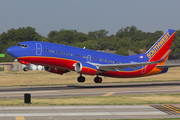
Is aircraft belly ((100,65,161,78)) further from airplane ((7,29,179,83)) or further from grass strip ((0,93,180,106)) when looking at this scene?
grass strip ((0,93,180,106))

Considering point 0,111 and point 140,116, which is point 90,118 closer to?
point 140,116

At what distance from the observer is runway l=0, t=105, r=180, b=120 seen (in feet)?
64.5

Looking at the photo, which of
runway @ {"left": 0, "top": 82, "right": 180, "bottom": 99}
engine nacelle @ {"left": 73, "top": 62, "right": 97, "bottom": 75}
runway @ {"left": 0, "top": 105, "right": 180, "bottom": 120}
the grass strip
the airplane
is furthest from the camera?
engine nacelle @ {"left": 73, "top": 62, "right": 97, "bottom": 75}

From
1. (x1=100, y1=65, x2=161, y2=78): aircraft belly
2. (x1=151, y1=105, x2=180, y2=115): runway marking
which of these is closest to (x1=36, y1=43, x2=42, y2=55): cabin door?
(x1=100, y1=65, x2=161, y2=78): aircraft belly

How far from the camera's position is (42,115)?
20.1 metres

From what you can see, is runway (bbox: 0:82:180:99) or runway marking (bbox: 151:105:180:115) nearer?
runway marking (bbox: 151:105:180:115)

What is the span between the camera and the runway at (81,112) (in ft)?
64.5

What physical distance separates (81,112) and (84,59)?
22.2 m

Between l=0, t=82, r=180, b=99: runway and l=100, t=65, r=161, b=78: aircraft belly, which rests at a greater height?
l=100, t=65, r=161, b=78: aircraft belly

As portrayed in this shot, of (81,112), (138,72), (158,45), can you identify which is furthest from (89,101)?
(158,45)

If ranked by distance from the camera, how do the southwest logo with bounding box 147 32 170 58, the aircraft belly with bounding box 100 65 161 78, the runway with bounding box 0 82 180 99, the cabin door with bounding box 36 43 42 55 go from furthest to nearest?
1. the southwest logo with bounding box 147 32 170 58
2. the aircraft belly with bounding box 100 65 161 78
3. the cabin door with bounding box 36 43 42 55
4. the runway with bounding box 0 82 180 99

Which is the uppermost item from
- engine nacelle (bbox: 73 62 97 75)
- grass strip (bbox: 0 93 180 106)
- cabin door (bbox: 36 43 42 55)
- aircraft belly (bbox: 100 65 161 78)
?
cabin door (bbox: 36 43 42 55)

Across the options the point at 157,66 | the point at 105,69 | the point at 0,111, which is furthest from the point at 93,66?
the point at 0,111

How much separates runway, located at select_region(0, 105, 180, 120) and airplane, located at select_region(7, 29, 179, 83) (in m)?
16.9
